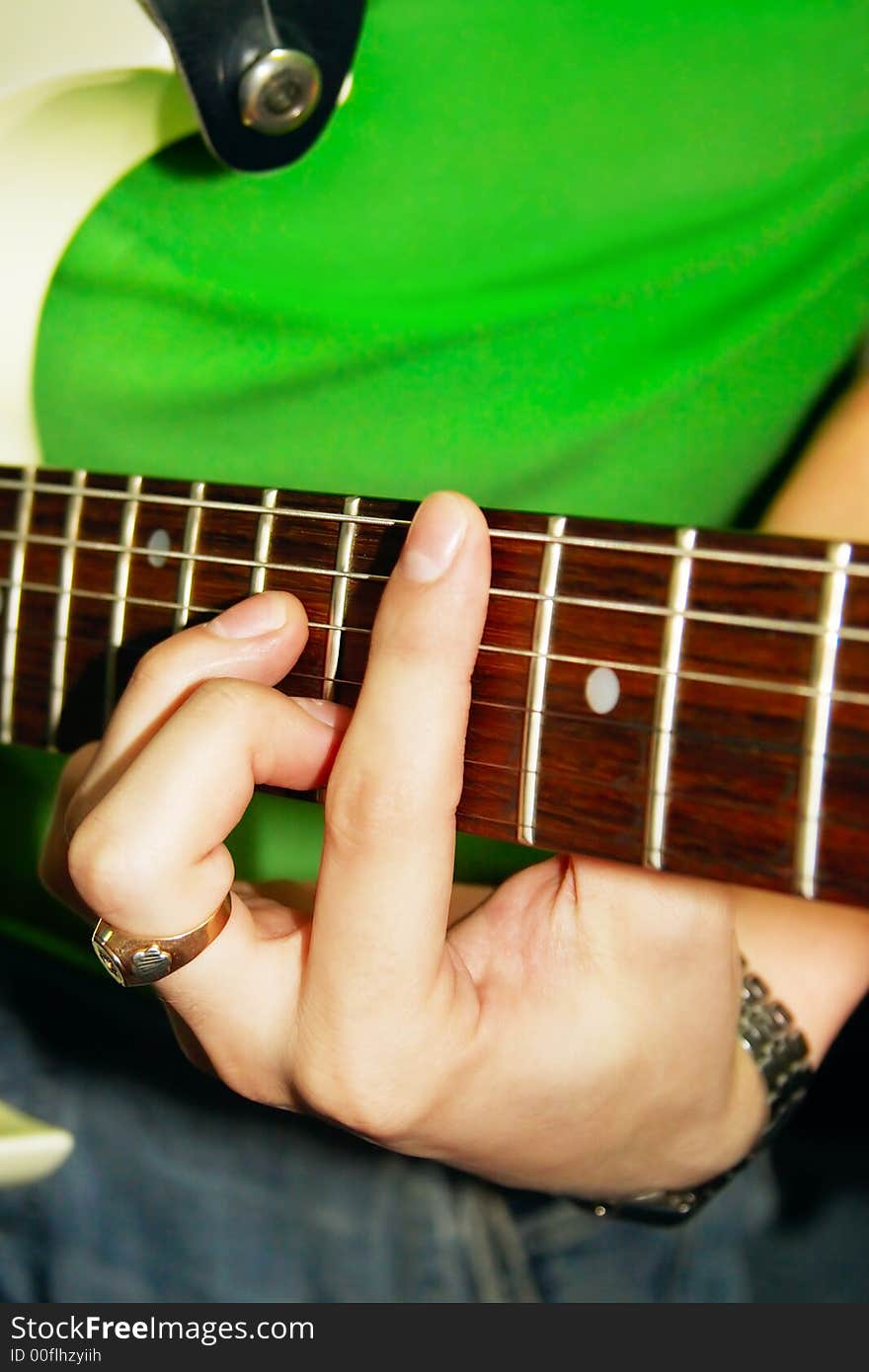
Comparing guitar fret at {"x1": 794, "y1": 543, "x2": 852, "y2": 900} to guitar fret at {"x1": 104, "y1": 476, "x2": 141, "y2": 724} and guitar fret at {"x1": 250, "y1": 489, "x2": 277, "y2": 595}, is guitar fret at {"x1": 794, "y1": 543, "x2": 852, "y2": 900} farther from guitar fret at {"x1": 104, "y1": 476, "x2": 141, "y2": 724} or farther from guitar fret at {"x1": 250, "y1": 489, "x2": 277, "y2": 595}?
guitar fret at {"x1": 104, "y1": 476, "x2": 141, "y2": 724}

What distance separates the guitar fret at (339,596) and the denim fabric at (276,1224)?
409mm

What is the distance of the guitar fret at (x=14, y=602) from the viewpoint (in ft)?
2.30

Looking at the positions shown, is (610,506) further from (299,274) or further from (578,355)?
(299,274)

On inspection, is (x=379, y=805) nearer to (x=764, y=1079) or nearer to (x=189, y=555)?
(x=189, y=555)

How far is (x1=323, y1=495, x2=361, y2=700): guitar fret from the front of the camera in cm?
54

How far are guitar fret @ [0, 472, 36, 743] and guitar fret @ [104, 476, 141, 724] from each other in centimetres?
10

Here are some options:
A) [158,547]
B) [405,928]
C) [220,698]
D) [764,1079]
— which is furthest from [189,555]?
[764,1079]

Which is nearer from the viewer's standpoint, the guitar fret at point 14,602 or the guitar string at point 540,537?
the guitar string at point 540,537

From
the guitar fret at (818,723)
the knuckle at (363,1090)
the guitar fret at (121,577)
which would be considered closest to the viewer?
the guitar fret at (818,723)

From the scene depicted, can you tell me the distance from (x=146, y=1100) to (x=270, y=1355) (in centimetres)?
20

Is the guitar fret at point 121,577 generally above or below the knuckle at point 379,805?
above

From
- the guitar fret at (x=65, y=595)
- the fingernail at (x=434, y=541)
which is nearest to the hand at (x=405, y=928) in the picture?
the fingernail at (x=434, y=541)

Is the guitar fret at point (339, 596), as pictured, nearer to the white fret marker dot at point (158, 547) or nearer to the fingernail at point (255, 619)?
the fingernail at point (255, 619)

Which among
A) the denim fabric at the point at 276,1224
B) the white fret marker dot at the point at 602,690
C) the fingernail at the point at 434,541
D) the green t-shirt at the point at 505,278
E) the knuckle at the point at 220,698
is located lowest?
the denim fabric at the point at 276,1224
